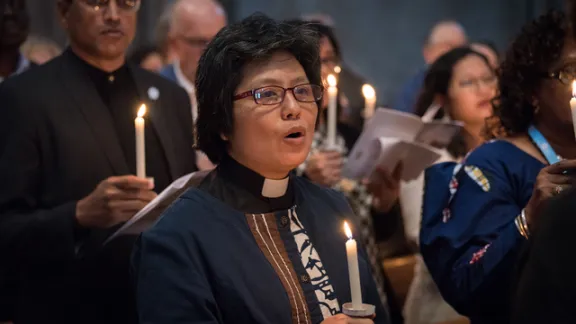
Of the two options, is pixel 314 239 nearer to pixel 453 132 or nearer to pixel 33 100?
pixel 33 100

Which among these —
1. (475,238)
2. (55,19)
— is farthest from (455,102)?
(55,19)

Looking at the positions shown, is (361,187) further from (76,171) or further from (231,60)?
(231,60)

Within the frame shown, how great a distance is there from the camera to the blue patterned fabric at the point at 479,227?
2.37m

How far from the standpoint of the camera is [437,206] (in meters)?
2.59

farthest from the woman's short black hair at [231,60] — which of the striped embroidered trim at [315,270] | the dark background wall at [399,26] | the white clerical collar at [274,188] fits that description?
the dark background wall at [399,26]

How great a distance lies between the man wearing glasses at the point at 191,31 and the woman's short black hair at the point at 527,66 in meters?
1.83

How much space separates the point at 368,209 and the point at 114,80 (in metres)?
1.32

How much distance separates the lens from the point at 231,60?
7.31 ft

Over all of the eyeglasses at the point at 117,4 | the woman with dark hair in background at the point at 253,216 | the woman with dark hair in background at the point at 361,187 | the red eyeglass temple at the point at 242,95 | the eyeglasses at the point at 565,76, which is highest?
the eyeglasses at the point at 117,4

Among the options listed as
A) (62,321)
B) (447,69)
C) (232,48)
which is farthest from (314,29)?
(447,69)

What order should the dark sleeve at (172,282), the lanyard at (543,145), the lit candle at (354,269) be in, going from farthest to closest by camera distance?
the lanyard at (543,145)
the dark sleeve at (172,282)
the lit candle at (354,269)

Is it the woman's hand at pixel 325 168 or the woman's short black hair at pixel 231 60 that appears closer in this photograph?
the woman's short black hair at pixel 231 60

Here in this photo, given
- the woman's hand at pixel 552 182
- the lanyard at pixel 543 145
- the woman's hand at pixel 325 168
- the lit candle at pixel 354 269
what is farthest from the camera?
the woman's hand at pixel 325 168

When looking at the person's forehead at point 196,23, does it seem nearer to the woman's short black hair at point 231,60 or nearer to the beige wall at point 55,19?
the woman's short black hair at point 231,60
